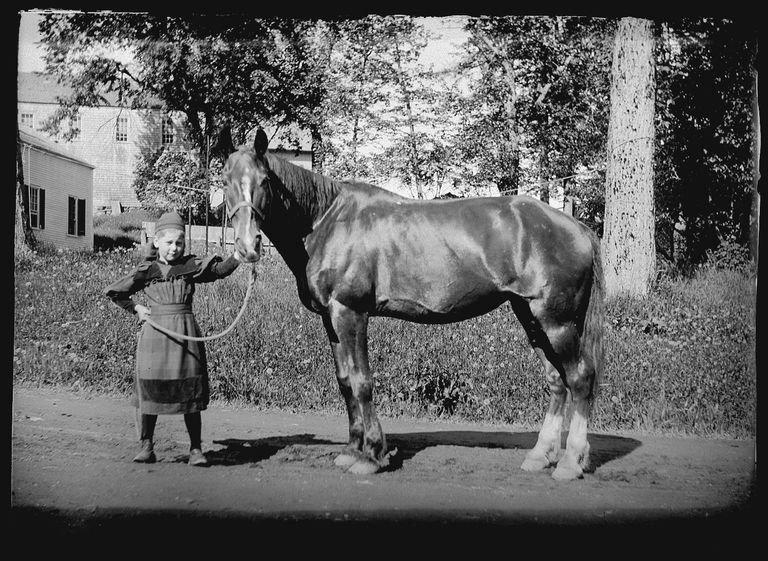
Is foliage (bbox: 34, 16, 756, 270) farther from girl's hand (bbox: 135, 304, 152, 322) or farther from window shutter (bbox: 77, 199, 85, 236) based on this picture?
girl's hand (bbox: 135, 304, 152, 322)

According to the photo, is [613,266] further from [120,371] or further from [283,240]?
[120,371]

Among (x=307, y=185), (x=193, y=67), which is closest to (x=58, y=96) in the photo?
(x=193, y=67)

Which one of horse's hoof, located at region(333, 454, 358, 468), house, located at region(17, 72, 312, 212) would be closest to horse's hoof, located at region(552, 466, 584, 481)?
horse's hoof, located at region(333, 454, 358, 468)

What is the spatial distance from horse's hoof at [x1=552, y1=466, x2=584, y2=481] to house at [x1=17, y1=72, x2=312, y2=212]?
371cm

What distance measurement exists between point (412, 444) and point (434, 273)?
5.46ft

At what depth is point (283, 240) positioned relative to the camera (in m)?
5.07

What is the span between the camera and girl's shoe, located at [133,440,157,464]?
4939 millimetres

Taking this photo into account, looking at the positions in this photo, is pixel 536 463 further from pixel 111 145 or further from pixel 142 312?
pixel 111 145

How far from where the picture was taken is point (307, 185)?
5.03m

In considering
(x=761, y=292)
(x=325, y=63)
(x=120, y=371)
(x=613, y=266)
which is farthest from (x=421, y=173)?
(x=120, y=371)

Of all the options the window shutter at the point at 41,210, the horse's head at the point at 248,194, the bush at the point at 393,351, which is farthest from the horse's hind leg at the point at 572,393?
the window shutter at the point at 41,210

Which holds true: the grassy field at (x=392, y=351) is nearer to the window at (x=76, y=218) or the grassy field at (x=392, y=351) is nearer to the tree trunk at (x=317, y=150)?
the window at (x=76, y=218)

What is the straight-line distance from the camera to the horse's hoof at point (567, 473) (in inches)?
190

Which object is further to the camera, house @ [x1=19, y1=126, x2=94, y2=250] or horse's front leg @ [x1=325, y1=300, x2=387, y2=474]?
house @ [x1=19, y1=126, x2=94, y2=250]
